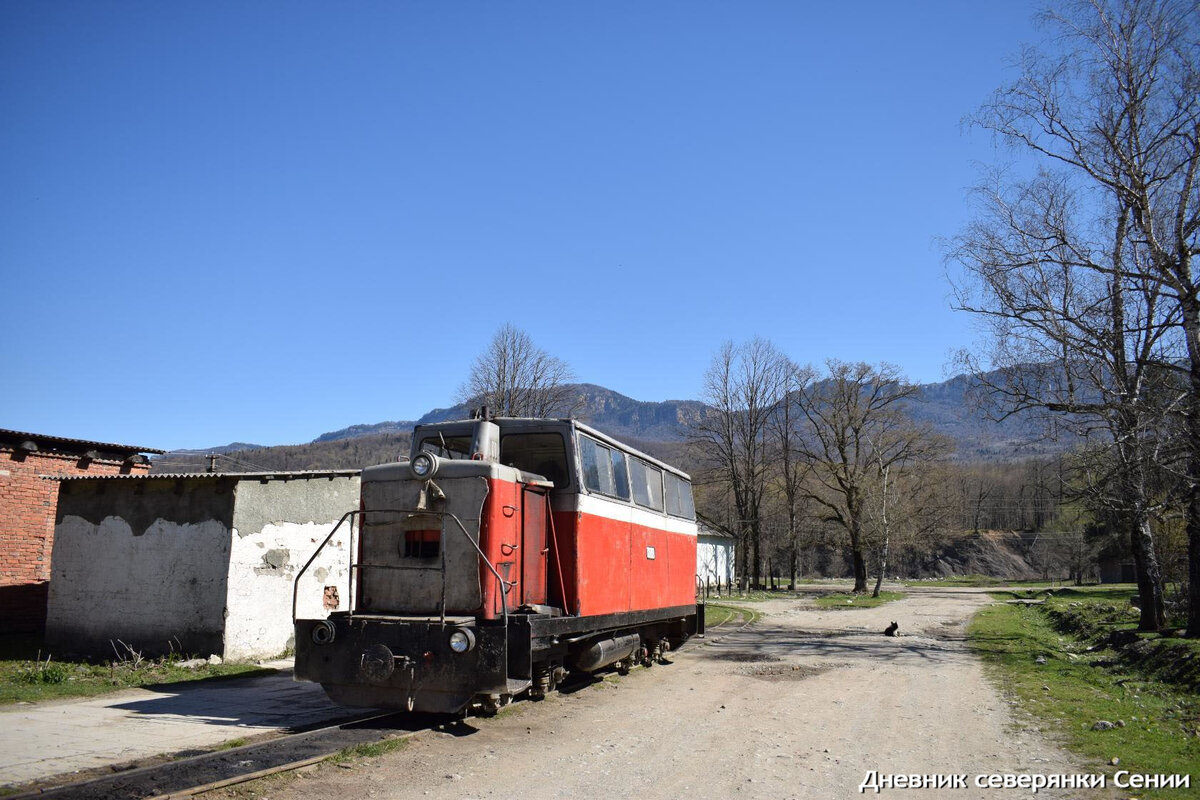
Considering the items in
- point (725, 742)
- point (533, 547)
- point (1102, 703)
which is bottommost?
Answer: point (1102, 703)

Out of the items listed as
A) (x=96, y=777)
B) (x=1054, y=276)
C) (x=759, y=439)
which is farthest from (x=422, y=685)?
(x=759, y=439)

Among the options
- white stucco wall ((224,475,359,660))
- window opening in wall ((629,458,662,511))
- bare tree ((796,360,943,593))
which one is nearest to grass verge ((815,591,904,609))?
bare tree ((796,360,943,593))

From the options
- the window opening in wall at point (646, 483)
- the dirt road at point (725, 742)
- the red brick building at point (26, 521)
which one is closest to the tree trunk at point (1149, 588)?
the dirt road at point (725, 742)

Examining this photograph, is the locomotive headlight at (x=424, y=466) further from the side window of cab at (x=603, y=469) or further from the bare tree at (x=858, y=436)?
the bare tree at (x=858, y=436)

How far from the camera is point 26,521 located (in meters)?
17.2

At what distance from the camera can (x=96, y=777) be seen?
20.4 ft

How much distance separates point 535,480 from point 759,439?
41.6 metres

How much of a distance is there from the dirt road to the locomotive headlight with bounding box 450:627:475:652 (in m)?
0.96

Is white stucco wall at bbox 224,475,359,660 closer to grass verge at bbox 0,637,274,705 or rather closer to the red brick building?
grass verge at bbox 0,637,274,705

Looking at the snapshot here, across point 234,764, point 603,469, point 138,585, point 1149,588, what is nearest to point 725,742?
point 603,469

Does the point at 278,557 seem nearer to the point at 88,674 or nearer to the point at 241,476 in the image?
the point at 241,476

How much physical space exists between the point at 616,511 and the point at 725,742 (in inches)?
144

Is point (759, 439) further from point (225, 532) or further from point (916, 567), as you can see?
point (916, 567)

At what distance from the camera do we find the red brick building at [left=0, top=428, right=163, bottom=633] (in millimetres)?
16688
